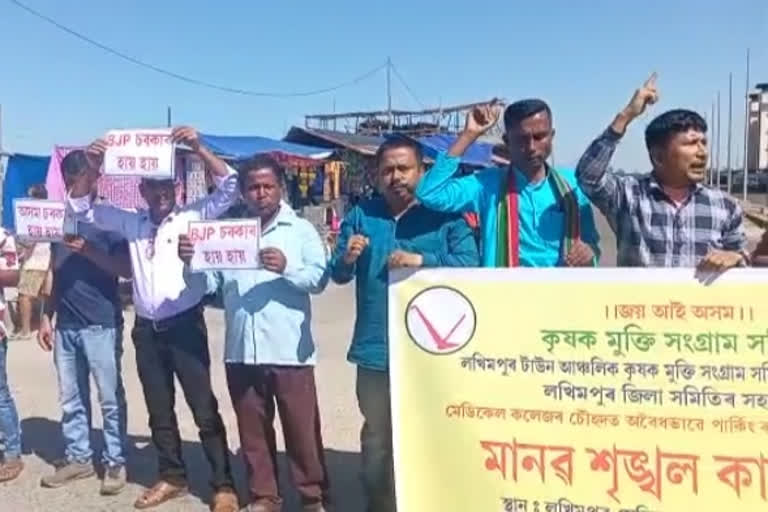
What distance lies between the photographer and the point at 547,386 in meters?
3.13

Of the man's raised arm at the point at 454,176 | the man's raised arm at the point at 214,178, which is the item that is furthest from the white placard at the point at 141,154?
the man's raised arm at the point at 454,176

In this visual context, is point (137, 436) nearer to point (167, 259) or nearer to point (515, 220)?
point (167, 259)

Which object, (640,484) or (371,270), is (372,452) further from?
(640,484)

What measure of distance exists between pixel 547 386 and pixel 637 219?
780mm

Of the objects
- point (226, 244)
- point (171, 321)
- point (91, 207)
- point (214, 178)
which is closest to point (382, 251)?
point (226, 244)

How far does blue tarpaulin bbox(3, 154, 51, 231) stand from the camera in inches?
452

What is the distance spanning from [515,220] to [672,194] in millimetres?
623

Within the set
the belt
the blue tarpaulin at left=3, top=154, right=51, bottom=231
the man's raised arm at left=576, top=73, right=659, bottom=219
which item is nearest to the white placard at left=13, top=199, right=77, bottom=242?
the belt

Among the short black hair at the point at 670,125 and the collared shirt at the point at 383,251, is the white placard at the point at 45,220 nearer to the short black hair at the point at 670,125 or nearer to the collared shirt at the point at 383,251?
the collared shirt at the point at 383,251

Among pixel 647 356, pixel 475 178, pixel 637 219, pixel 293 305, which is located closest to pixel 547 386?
pixel 647 356

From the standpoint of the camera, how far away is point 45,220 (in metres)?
4.68

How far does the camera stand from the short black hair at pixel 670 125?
127 inches

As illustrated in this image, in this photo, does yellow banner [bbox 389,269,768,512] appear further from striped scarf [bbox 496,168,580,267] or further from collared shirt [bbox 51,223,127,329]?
collared shirt [bbox 51,223,127,329]

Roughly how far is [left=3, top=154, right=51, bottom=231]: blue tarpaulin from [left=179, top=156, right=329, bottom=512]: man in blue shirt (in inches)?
325
